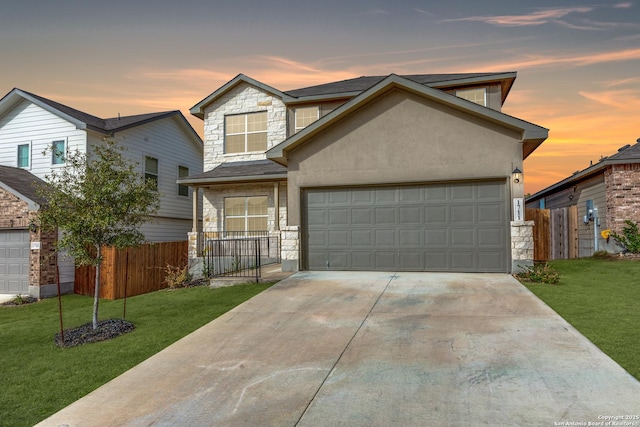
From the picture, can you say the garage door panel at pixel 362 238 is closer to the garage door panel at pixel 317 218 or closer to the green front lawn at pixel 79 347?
the garage door panel at pixel 317 218

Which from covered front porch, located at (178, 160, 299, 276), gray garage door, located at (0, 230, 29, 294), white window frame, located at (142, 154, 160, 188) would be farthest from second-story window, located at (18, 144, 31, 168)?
covered front porch, located at (178, 160, 299, 276)

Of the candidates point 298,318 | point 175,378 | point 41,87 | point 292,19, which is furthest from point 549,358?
point 41,87

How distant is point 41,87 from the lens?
17891 millimetres

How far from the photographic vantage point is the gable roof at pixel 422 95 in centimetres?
1032

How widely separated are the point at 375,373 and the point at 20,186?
16.3 meters

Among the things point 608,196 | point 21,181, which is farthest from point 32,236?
point 608,196

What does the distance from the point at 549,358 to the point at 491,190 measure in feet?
21.3

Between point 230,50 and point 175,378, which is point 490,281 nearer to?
point 175,378

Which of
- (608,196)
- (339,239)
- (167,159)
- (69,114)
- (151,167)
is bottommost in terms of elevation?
(339,239)

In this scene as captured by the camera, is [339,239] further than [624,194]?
No

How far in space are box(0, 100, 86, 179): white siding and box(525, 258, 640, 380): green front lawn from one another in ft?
57.6

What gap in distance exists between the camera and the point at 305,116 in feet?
56.7

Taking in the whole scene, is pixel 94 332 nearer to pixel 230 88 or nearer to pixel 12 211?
pixel 12 211

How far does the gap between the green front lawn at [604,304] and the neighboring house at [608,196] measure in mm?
2875
